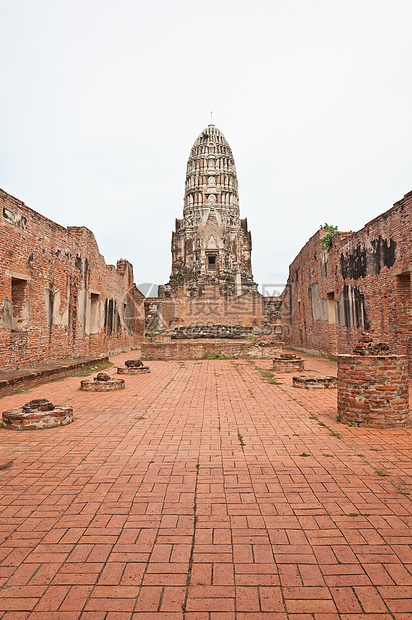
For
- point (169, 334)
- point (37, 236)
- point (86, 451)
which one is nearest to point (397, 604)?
point (86, 451)

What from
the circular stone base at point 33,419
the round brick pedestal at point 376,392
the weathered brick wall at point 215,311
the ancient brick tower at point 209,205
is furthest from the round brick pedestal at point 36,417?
the ancient brick tower at point 209,205

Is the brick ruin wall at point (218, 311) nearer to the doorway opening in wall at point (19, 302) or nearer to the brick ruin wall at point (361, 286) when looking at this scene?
the brick ruin wall at point (361, 286)

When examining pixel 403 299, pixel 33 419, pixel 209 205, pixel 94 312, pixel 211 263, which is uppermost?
pixel 209 205

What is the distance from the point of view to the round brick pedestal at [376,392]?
191 inches

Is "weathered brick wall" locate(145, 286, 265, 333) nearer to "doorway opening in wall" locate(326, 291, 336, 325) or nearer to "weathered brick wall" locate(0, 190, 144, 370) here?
"weathered brick wall" locate(0, 190, 144, 370)

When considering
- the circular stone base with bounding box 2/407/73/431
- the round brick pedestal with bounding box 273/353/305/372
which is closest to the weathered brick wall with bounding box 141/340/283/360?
the round brick pedestal with bounding box 273/353/305/372

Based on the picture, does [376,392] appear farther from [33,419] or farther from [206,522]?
[33,419]

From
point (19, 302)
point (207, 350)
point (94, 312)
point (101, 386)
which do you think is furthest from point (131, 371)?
point (94, 312)

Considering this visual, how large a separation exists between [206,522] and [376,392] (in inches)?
124

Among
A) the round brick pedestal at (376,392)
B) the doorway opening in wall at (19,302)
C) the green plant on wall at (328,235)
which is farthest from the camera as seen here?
the green plant on wall at (328,235)

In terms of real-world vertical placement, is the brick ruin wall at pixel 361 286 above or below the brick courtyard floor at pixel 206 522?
above

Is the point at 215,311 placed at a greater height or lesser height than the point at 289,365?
greater

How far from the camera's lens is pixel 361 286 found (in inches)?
450

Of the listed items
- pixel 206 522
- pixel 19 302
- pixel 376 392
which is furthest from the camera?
pixel 19 302
